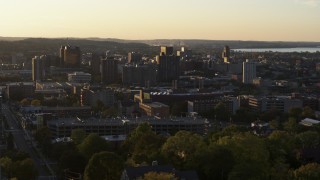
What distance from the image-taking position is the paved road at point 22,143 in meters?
14.1

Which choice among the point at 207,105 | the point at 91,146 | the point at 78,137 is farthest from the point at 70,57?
the point at 91,146

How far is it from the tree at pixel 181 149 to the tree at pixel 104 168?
1.22 meters

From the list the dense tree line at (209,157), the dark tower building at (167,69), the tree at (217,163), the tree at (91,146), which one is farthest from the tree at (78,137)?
the dark tower building at (167,69)

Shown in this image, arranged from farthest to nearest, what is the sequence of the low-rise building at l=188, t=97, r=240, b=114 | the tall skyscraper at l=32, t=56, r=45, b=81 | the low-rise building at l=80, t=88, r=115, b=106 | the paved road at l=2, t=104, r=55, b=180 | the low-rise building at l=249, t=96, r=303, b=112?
1. the tall skyscraper at l=32, t=56, r=45, b=81
2. the low-rise building at l=80, t=88, r=115, b=106
3. the low-rise building at l=249, t=96, r=303, b=112
4. the low-rise building at l=188, t=97, r=240, b=114
5. the paved road at l=2, t=104, r=55, b=180

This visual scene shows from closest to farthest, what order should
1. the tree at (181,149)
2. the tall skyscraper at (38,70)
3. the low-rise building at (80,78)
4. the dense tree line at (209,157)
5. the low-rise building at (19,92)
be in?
the dense tree line at (209,157), the tree at (181,149), the low-rise building at (19,92), the low-rise building at (80,78), the tall skyscraper at (38,70)

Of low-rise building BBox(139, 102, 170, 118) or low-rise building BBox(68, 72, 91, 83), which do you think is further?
low-rise building BBox(68, 72, 91, 83)

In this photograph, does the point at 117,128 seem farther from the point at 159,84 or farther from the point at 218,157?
the point at 159,84

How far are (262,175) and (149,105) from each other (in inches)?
568

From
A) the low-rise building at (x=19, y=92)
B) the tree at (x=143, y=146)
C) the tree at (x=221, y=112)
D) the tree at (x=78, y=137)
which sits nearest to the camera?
the tree at (x=143, y=146)

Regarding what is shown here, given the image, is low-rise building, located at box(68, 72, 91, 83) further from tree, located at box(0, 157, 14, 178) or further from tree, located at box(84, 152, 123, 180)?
tree, located at box(84, 152, 123, 180)

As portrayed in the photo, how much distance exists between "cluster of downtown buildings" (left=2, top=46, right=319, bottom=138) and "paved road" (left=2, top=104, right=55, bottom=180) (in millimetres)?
549

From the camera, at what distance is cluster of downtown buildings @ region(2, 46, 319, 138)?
1919 cm

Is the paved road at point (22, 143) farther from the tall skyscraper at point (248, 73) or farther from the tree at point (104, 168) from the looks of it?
the tall skyscraper at point (248, 73)

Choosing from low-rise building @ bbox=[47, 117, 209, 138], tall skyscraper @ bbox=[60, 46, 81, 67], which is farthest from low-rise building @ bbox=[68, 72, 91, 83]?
low-rise building @ bbox=[47, 117, 209, 138]
